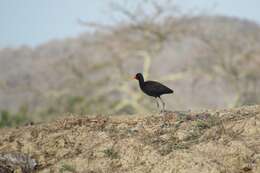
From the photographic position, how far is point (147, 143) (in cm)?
845

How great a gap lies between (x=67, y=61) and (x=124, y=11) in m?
7.65

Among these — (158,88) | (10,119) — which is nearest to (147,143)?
(158,88)

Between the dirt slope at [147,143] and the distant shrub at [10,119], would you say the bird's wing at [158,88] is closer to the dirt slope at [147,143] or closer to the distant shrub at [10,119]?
the dirt slope at [147,143]

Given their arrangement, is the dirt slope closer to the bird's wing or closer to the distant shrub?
the bird's wing

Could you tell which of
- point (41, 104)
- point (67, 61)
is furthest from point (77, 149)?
point (41, 104)

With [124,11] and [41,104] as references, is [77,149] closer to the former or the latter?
[124,11]

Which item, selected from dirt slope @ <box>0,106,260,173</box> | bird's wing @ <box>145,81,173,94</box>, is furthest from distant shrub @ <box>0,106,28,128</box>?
dirt slope @ <box>0,106,260,173</box>

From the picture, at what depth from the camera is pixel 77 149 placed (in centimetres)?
877

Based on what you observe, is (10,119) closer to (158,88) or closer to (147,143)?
(158,88)

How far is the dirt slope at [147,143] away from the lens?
778cm

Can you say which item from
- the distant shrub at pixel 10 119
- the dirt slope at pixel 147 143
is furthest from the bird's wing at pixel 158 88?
the distant shrub at pixel 10 119

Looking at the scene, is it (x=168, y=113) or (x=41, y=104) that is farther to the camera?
(x=41, y=104)

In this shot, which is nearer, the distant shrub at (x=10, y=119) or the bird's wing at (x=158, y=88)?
the bird's wing at (x=158, y=88)

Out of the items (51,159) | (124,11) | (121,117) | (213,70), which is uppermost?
(124,11)
